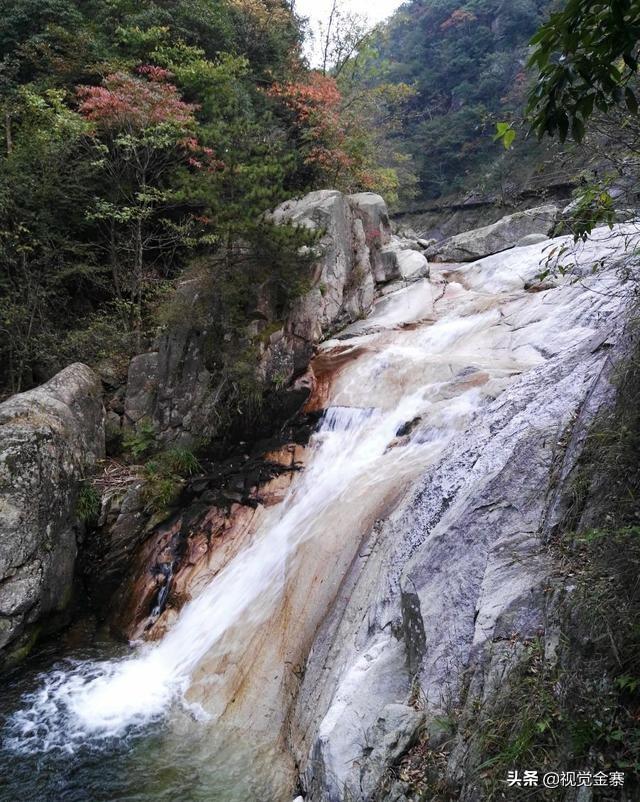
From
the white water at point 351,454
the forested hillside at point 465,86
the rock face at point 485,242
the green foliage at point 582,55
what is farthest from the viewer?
the forested hillside at point 465,86

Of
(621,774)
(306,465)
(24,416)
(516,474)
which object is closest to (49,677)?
(24,416)

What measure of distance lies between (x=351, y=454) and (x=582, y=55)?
21.4 feet

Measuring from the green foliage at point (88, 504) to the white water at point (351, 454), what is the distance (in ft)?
6.96

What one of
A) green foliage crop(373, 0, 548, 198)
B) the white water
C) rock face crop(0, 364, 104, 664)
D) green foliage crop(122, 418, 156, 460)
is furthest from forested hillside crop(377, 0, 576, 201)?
rock face crop(0, 364, 104, 664)

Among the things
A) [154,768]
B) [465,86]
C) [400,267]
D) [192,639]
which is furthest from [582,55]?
[465,86]

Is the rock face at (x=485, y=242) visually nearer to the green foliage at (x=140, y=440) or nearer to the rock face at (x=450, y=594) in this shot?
the green foliage at (x=140, y=440)

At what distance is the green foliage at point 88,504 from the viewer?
7.87 meters

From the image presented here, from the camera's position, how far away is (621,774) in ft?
7.62

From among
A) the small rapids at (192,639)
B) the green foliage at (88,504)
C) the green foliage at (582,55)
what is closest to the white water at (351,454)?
the small rapids at (192,639)

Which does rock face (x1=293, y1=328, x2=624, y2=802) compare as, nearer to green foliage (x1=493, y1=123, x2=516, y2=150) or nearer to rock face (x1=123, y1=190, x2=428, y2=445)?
green foliage (x1=493, y1=123, x2=516, y2=150)

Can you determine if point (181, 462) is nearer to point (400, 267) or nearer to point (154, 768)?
point (154, 768)

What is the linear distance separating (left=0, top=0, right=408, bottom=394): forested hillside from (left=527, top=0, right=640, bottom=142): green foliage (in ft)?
22.6

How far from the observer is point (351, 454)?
26.8 feet
